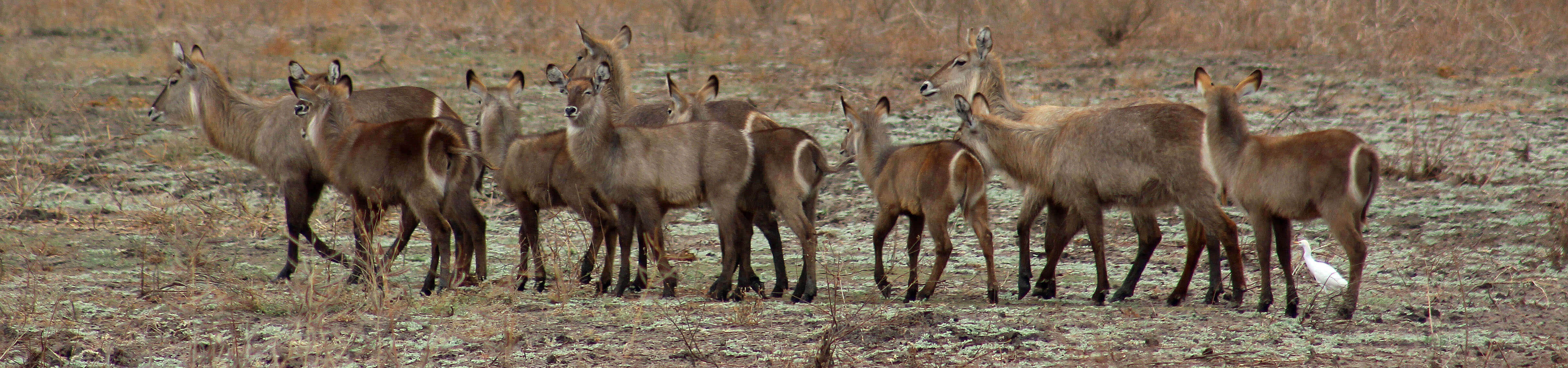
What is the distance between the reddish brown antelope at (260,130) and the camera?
26.1ft

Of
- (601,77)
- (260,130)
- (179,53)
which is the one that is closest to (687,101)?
(601,77)

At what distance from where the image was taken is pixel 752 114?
27.1ft

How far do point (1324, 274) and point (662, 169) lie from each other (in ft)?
10.9

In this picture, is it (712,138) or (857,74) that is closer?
(712,138)

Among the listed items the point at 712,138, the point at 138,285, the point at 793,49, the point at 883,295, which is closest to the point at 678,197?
the point at 712,138

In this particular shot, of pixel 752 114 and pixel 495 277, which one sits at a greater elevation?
pixel 752 114

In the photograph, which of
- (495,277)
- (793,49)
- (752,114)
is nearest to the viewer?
(495,277)

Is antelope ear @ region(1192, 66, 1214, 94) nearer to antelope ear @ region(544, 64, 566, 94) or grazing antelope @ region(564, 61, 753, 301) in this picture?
grazing antelope @ region(564, 61, 753, 301)

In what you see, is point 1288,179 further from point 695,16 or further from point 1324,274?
point 695,16

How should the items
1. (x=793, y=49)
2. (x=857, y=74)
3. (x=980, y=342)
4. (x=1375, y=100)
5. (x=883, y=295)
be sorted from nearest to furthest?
(x=980, y=342)
(x=883, y=295)
(x=1375, y=100)
(x=857, y=74)
(x=793, y=49)

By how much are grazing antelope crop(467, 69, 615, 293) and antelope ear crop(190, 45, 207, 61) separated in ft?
7.49

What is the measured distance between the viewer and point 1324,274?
6.54 metres

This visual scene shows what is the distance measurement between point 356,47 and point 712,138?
36.8ft

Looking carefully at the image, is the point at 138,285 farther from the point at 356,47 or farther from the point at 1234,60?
the point at 1234,60
